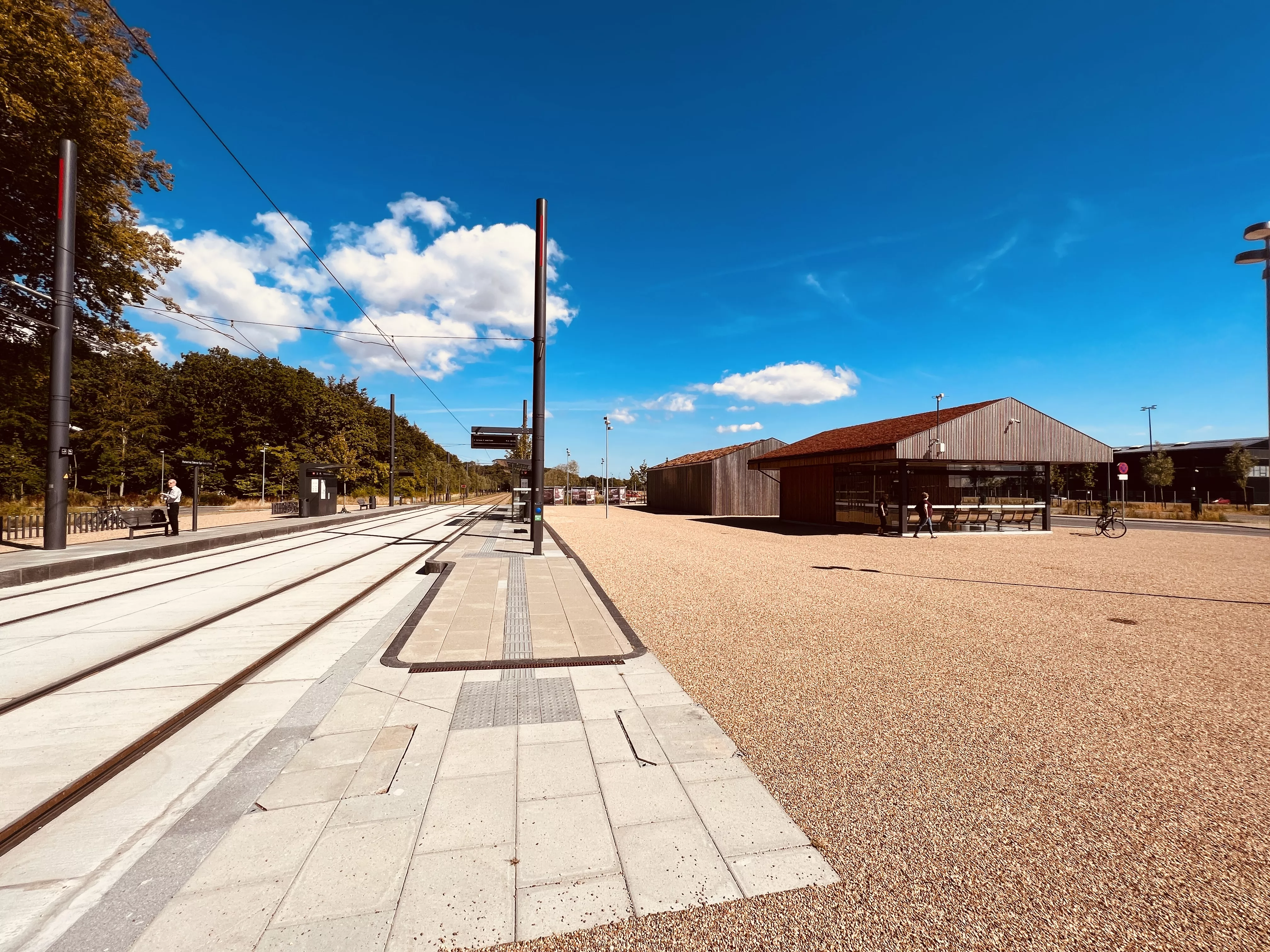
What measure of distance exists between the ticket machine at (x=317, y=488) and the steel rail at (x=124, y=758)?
23.2 m

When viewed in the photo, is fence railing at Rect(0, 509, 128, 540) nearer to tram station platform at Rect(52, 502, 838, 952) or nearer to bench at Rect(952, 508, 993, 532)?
tram station platform at Rect(52, 502, 838, 952)

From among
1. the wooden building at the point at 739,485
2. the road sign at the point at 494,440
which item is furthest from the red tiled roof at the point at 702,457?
the road sign at the point at 494,440

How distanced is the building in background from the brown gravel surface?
207ft

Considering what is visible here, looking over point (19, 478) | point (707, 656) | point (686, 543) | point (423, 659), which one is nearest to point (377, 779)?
point (423, 659)

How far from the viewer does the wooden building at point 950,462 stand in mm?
19719

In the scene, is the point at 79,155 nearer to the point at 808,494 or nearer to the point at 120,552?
the point at 120,552

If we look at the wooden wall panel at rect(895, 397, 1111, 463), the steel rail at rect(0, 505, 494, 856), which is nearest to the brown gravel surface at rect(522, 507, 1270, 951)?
the steel rail at rect(0, 505, 494, 856)

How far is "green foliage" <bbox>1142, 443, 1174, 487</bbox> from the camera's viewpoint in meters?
48.7

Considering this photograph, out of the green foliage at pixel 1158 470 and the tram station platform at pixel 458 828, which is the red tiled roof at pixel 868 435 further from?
the green foliage at pixel 1158 470

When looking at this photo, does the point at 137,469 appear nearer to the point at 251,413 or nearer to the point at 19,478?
the point at 19,478

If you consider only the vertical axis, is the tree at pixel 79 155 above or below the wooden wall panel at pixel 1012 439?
above

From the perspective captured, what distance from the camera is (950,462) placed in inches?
846

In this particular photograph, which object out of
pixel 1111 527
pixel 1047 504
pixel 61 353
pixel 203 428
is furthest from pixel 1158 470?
pixel 203 428

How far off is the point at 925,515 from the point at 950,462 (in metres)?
3.02
